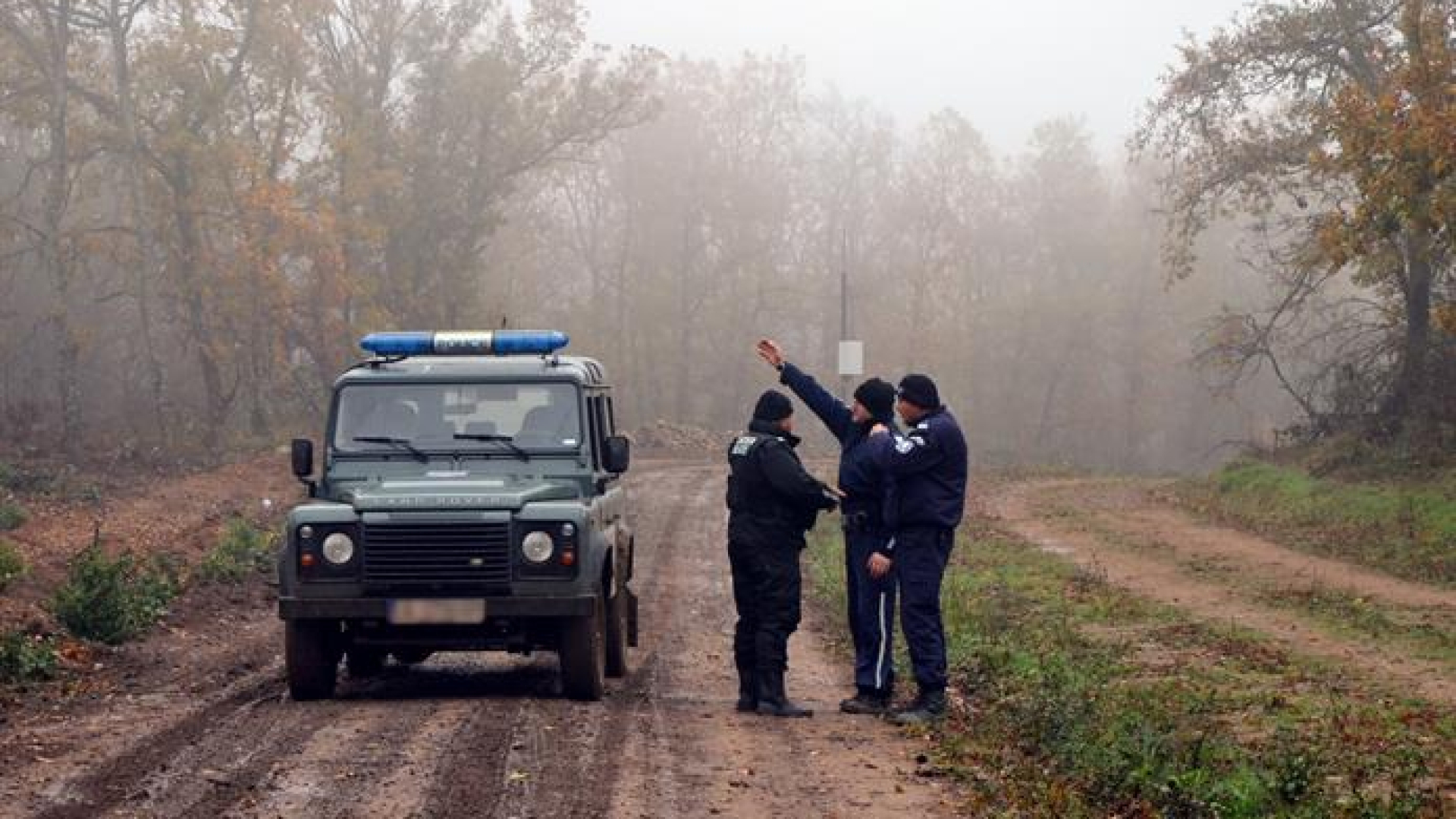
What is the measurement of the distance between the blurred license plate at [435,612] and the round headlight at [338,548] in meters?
0.39

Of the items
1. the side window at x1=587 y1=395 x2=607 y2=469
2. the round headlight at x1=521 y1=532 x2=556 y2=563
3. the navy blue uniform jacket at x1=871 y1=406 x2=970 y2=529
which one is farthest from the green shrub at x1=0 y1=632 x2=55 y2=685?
the navy blue uniform jacket at x1=871 y1=406 x2=970 y2=529

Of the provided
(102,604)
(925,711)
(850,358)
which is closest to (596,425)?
(925,711)

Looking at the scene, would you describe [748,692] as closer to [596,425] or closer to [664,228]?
[596,425]

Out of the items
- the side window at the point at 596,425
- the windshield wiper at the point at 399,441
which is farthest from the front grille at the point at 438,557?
the side window at the point at 596,425

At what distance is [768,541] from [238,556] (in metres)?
10.7

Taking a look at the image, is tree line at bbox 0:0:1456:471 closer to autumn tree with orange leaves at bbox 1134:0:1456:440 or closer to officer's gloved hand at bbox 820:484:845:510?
autumn tree with orange leaves at bbox 1134:0:1456:440

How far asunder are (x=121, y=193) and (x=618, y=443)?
3778cm

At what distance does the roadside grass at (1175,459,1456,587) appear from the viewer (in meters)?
20.0

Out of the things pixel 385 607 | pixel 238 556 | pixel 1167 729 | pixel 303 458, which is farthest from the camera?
pixel 238 556

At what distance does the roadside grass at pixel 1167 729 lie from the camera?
7906 millimetres

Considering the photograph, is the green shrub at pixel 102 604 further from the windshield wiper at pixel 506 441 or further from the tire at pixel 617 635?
the tire at pixel 617 635

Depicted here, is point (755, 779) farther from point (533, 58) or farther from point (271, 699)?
point (533, 58)

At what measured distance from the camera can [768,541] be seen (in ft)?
36.6

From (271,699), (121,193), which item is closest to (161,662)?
(271,699)
